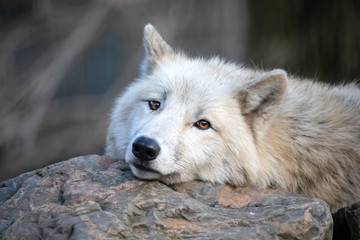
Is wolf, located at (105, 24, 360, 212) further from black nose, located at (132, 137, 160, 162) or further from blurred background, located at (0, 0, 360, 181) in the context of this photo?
blurred background, located at (0, 0, 360, 181)

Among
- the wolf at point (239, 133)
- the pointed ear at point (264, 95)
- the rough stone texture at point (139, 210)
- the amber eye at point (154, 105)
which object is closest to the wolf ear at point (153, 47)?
the wolf at point (239, 133)

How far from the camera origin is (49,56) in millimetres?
9250

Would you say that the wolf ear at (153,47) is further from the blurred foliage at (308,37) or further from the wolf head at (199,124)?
the blurred foliage at (308,37)

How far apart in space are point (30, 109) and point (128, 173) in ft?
17.6

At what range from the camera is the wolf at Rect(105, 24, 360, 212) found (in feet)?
13.7

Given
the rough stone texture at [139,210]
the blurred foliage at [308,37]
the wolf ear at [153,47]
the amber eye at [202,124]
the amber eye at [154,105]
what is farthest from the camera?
the blurred foliage at [308,37]

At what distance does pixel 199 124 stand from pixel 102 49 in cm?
573

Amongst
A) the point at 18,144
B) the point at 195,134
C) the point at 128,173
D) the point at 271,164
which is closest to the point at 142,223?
the point at 128,173

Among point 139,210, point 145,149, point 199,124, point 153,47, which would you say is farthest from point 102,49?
point 139,210

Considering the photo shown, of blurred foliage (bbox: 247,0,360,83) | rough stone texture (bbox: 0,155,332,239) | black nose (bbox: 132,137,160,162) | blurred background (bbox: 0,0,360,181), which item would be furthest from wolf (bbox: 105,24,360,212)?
blurred foliage (bbox: 247,0,360,83)

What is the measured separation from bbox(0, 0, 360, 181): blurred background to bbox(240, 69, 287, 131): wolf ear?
5.01 metres

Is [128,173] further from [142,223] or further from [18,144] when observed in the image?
[18,144]

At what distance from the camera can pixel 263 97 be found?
4.48 meters

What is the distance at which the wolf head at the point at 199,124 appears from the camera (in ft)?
13.3
